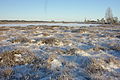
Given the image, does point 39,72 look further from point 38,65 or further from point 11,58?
point 11,58

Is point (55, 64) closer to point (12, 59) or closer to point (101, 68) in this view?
point (101, 68)

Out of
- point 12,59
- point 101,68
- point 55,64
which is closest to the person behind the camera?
point 101,68

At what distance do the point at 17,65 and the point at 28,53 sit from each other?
1534 millimetres

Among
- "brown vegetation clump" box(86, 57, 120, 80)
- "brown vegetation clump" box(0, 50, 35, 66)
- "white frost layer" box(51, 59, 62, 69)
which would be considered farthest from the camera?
"brown vegetation clump" box(0, 50, 35, 66)

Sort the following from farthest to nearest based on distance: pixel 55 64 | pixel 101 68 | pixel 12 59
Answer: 1. pixel 12 59
2. pixel 55 64
3. pixel 101 68

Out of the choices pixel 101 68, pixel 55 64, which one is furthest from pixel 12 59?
pixel 101 68

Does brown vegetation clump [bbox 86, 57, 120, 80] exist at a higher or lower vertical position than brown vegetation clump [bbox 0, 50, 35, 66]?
lower

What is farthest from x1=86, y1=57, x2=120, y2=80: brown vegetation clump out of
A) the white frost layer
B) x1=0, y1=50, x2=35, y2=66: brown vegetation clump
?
x1=0, y1=50, x2=35, y2=66: brown vegetation clump

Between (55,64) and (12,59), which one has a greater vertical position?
(12,59)

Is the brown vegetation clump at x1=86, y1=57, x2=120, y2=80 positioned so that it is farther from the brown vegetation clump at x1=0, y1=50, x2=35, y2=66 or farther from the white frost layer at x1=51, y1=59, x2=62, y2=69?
the brown vegetation clump at x1=0, y1=50, x2=35, y2=66

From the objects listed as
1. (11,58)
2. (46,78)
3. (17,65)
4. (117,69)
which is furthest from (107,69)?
(11,58)

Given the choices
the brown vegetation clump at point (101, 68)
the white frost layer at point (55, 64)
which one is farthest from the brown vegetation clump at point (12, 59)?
the brown vegetation clump at point (101, 68)

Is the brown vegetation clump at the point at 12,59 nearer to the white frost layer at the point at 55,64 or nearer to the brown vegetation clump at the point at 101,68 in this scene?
the white frost layer at the point at 55,64

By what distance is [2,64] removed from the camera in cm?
523
